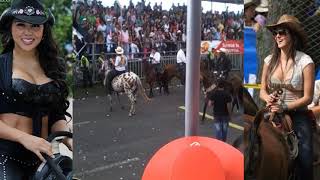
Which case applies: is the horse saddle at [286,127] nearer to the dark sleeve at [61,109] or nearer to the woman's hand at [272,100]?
the woman's hand at [272,100]

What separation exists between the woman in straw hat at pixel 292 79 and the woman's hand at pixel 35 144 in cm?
77

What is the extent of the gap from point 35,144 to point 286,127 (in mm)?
867

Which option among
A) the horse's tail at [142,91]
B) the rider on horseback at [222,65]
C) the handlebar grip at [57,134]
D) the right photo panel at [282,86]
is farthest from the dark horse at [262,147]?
the handlebar grip at [57,134]

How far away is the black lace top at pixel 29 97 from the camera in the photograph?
1.45 meters

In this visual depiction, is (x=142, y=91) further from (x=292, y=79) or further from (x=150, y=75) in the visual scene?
(x=292, y=79)

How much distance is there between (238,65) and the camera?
1377 millimetres

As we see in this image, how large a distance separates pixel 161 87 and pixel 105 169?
354 millimetres

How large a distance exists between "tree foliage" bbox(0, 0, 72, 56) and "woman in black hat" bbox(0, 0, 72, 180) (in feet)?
0.09

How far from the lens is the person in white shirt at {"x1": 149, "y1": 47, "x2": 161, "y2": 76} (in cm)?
146

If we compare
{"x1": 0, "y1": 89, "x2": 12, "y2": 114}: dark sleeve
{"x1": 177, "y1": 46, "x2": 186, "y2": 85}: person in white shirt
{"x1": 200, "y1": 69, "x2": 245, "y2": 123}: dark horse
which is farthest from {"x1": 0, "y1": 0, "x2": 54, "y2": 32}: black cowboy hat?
{"x1": 200, "y1": 69, "x2": 245, "y2": 123}: dark horse

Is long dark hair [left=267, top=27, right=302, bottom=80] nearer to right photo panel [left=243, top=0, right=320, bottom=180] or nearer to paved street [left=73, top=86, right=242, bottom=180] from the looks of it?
right photo panel [left=243, top=0, right=320, bottom=180]

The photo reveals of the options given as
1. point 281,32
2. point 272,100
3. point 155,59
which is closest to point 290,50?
point 281,32

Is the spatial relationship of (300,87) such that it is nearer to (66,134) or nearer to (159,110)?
(159,110)

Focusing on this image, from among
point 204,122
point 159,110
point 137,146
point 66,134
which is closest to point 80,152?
point 66,134
